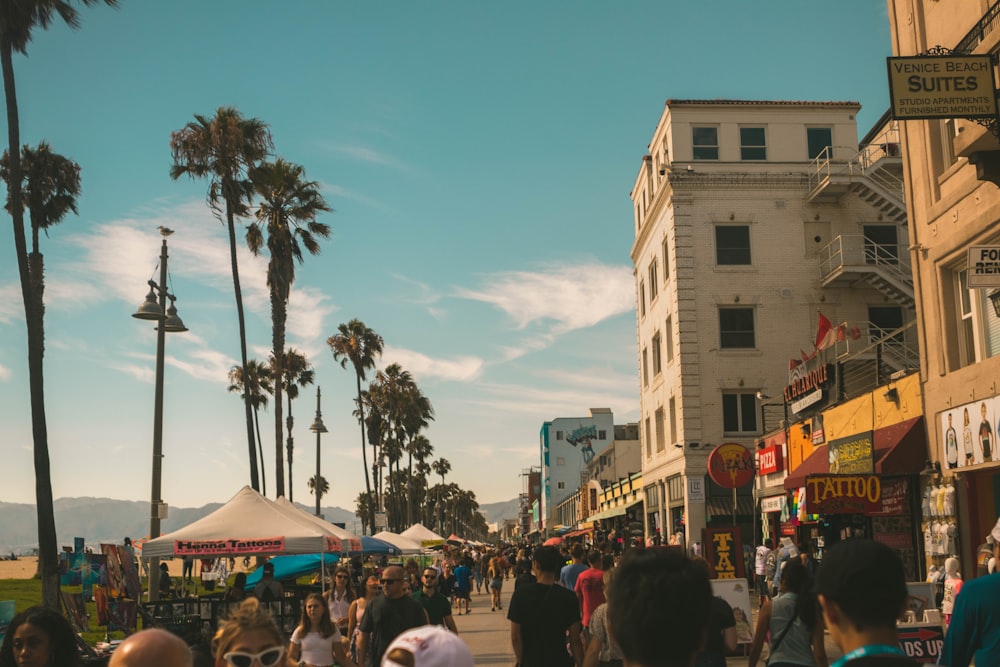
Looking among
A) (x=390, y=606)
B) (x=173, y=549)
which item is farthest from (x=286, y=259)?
(x=390, y=606)

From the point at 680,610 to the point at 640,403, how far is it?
1844 inches

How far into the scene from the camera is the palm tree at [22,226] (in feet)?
77.5

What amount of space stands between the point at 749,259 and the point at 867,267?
4.50 meters

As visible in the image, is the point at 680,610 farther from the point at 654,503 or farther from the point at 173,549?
the point at 654,503

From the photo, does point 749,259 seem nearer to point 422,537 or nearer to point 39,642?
point 422,537

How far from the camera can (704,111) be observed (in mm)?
40656

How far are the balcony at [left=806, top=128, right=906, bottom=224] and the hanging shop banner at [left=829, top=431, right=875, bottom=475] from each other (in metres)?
13.9

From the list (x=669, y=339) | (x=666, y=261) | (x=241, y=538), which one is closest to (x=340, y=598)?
(x=241, y=538)

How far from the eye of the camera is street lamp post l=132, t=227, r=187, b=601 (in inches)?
886

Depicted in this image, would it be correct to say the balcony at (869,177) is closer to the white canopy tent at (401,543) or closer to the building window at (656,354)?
the building window at (656,354)

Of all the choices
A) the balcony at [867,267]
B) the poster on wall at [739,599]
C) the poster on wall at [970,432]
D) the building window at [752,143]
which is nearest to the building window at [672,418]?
the balcony at [867,267]

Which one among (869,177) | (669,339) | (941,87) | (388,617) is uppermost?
(869,177)

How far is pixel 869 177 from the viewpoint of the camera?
36250 millimetres

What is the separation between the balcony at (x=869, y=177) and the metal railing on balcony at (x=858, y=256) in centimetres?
124
